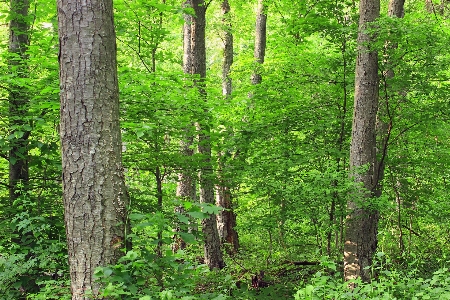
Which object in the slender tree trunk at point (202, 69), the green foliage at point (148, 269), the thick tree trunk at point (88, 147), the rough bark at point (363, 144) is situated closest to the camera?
the green foliage at point (148, 269)

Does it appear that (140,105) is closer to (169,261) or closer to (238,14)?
(169,261)

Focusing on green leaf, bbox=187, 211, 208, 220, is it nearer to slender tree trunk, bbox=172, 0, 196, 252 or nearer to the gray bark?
slender tree trunk, bbox=172, 0, 196, 252

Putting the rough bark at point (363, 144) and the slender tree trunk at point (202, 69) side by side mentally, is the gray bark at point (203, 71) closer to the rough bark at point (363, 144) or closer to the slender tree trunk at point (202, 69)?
the slender tree trunk at point (202, 69)

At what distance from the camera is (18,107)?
16.8 ft

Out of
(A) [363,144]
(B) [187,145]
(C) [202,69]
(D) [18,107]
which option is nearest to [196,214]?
(D) [18,107]

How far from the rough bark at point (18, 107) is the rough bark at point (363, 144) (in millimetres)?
4831

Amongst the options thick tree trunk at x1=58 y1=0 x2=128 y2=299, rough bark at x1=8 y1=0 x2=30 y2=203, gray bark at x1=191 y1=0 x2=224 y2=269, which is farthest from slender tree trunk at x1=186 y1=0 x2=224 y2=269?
thick tree trunk at x1=58 y1=0 x2=128 y2=299

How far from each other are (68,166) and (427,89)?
5.74 m

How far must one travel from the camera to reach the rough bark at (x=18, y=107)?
4.73 m

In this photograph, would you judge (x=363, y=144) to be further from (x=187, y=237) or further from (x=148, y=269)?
(x=148, y=269)

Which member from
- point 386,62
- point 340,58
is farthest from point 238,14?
point 386,62

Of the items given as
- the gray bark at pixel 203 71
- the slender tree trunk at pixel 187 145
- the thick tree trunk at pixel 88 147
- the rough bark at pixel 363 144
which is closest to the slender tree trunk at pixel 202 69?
the gray bark at pixel 203 71

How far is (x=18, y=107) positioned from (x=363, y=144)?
207 inches

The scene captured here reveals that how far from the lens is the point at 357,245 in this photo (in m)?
6.04
